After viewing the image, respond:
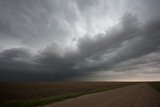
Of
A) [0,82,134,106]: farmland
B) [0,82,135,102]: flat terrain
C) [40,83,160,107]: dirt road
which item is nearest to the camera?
[40,83,160,107]: dirt road

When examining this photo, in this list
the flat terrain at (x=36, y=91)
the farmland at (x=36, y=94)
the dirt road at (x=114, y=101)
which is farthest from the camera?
the flat terrain at (x=36, y=91)

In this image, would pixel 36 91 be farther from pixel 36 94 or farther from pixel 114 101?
pixel 114 101

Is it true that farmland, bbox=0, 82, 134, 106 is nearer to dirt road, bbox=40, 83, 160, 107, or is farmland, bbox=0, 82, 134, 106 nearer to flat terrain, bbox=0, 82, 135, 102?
flat terrain, bbox=0, 82, 135, 102

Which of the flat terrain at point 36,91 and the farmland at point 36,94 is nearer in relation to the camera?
the farmland at point 36,94

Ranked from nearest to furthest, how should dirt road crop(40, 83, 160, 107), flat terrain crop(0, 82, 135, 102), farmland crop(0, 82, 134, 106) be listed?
dirt road crop(40, 83, 160, 107) < farmland crop(0, 82, 134, 106) < flat terrain crop(0, 82, 135, 102)

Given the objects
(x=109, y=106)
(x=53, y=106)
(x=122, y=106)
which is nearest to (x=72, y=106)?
(x=53, y=106)

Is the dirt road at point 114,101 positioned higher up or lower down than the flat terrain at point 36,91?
lower down

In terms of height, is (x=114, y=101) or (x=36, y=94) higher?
(x=36, y=94)

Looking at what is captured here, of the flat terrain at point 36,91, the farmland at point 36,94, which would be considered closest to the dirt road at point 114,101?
the farmland at point 36,94

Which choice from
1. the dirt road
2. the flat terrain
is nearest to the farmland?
the flat terrain

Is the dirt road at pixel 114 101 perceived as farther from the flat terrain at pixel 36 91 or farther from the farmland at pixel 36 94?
the flat terrain at pixel 36 91

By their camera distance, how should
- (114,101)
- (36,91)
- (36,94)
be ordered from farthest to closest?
(36,91), (36,94), (114,101)

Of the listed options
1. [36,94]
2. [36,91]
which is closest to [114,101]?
[36,94]

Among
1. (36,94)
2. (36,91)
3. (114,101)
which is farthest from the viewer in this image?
(36,91)
